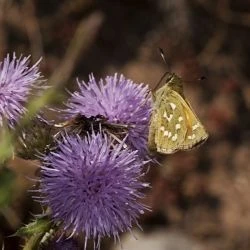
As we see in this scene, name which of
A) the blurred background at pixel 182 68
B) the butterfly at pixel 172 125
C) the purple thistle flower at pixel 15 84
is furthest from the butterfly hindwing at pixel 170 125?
the blurred background at pixel 182 68

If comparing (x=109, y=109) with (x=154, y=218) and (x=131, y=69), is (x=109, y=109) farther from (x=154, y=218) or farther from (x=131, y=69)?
(x=131, y=69)

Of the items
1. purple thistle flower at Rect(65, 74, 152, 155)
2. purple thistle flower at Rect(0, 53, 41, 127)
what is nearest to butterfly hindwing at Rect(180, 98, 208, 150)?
purple thistle flower at Rect(65, 74, 152, 155)

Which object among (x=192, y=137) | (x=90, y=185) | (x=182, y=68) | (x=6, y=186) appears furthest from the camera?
(x=182, y=68)

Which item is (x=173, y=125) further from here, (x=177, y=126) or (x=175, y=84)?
(x=175, y=84)

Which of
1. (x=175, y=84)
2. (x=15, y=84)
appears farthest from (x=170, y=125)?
(x=15, y=84)

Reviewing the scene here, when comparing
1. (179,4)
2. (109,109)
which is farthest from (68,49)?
(109,109)

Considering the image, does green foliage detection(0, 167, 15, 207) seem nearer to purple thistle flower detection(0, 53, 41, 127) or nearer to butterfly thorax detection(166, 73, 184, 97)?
purple thistle flower detection(0, 53, 41, 127)
